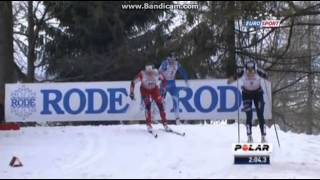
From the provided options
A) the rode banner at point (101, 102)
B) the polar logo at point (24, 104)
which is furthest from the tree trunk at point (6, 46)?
the rode banner at point (101, 102)

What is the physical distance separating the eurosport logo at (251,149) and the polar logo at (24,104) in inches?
391

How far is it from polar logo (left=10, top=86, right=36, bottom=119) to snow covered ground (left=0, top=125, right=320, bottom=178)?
1.91 metres

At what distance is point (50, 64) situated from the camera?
30.4 m

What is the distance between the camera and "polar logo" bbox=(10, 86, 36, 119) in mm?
21359

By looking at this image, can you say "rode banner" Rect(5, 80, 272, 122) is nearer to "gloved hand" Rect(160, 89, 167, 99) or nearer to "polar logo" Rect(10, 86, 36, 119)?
"polar logo" Rect(10, 86, 36, 119)

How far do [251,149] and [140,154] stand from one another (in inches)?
107

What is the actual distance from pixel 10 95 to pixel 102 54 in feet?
27.2

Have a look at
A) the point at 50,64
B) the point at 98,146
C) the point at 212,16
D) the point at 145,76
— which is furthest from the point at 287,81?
the point at 98,146

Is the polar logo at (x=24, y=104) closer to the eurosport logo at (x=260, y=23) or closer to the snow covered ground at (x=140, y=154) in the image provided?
the snow covered ground at (x=140, y=154)

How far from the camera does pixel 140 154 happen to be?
14.6 m

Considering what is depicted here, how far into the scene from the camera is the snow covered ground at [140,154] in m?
12.3

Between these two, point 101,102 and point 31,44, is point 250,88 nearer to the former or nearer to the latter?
point 101,102

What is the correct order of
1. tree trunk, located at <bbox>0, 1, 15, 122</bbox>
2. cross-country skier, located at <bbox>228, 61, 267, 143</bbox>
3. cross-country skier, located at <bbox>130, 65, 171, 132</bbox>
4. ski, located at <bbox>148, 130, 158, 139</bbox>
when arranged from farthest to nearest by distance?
tree trunk, located at <bbox>0, 1, 15, 122</bbox> → cross-country skier, located at <bbox>130, 65, 171, 132</bbox> → ski, located at <bbox>148, 130, 158, 139</bbox> → cross-country skier, located at <bbox>228, 61, 267, 143</bbox>
